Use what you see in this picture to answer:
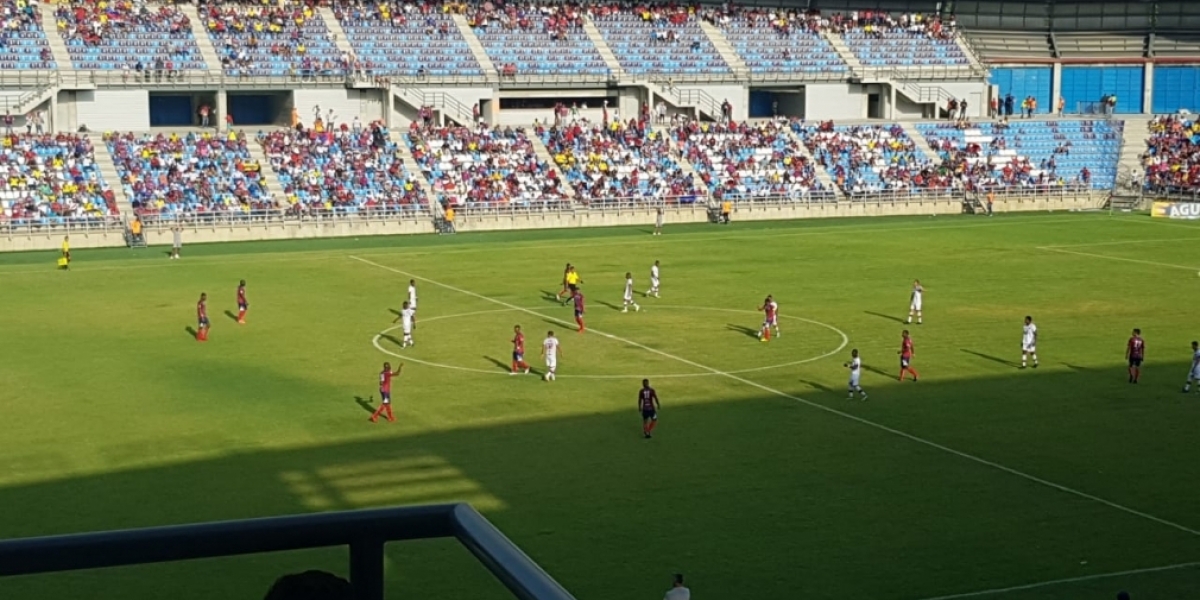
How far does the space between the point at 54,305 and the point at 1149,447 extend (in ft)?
100

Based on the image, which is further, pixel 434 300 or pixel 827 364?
pixel 434 300

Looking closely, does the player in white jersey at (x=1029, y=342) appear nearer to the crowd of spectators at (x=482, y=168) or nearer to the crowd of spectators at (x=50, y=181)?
the crowd of spectators at (x=482, y=168)

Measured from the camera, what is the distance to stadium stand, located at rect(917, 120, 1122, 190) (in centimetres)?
7831

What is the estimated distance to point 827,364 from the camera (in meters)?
35.7

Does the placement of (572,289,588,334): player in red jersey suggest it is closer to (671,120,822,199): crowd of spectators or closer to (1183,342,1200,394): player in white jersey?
(1183,342,1200,394): player in white jersey

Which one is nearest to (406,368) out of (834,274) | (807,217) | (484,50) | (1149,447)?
(1149,447)

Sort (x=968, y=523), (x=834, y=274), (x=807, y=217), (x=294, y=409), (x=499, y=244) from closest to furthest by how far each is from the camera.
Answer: (x=968, y=523) < (x=294, y=409) < (x=834, y=274) < (x=499, y=244) < (x=807, y=217)

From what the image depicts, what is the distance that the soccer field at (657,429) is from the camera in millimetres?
20750

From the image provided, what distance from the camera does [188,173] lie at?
65.4 metres

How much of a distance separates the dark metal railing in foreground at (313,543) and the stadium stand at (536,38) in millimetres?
77163

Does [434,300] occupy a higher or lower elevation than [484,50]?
lower

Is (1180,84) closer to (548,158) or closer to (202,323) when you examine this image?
(548,158)

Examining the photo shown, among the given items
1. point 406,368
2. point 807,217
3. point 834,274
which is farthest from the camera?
point 807,217

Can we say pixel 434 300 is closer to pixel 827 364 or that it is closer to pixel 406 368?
pixel 406 368
